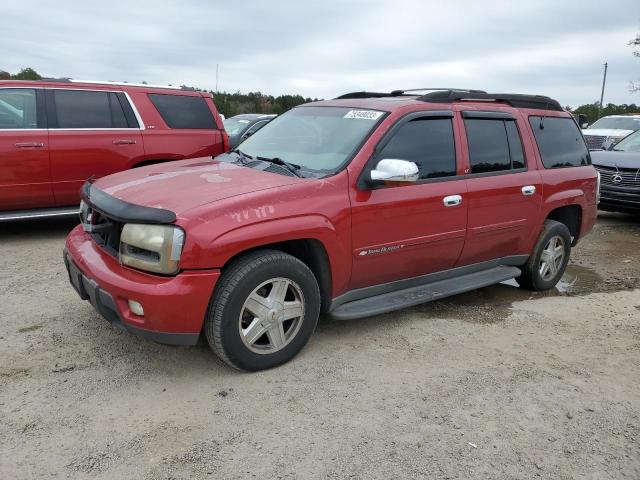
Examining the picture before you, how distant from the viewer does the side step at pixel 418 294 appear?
12.3ft

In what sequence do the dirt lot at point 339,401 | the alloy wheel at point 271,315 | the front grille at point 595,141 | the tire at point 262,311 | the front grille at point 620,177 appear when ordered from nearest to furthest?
1. the dirt lot at point 339,401
2. the tire at point 262,311
3. the alloy wheel at point 271,315
4. the front grille at point 620,177
5. the front grille at point 595,141

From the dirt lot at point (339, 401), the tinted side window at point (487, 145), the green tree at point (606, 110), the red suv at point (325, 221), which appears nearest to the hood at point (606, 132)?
the red suv at point (325, 221)

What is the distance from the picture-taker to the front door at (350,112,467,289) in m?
3.73

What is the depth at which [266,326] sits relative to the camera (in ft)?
11.0

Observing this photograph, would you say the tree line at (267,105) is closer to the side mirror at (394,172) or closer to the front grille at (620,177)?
the front grille at (620,177)

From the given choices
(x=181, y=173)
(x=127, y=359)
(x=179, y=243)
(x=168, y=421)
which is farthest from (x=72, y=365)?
(x=181, y=173)

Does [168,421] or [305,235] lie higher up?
[305,235]

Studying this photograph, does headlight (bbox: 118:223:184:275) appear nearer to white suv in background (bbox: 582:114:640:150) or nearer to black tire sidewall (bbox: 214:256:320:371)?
black tire sidewall (bbox: 214:256:320:371)

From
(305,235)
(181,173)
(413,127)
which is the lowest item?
(305,235)

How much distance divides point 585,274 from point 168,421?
507cm

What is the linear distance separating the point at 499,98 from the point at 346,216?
2216 millimetres

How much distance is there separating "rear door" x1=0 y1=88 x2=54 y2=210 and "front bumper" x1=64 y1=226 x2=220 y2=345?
3707 millimetres

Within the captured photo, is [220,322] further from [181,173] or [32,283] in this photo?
[32,283]

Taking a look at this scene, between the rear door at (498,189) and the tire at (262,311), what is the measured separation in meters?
1.66
